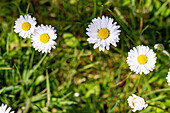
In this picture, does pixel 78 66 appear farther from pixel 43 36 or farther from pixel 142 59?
pixel 142 59

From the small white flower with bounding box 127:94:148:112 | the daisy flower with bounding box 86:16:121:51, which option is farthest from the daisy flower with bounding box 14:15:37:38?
the small white flower with bounding box 127:94:148:112

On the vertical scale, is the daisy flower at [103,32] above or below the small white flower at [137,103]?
above

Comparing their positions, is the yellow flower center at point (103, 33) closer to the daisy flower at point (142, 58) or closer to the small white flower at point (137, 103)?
the daisy flower at point (142, 58)

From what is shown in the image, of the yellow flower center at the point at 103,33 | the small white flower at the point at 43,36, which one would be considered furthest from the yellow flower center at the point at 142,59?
the small white flower at the point at 43,36

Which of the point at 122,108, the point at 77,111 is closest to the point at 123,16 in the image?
the point at 122,108

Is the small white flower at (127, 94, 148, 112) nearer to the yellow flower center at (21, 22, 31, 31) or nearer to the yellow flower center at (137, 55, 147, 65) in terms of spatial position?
the yellow flower center at (137, 55, 147, 65)

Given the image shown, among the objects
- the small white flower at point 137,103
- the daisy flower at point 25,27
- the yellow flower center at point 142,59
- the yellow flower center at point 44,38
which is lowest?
the small white flower at point 137,103

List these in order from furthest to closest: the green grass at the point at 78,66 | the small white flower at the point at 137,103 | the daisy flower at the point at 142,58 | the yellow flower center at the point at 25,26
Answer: the green grass at the point at 78,66, the yellow flower center at the point at 25,26, the daisy flower at the point at 142,58, the small white flower at the point at 137,103
